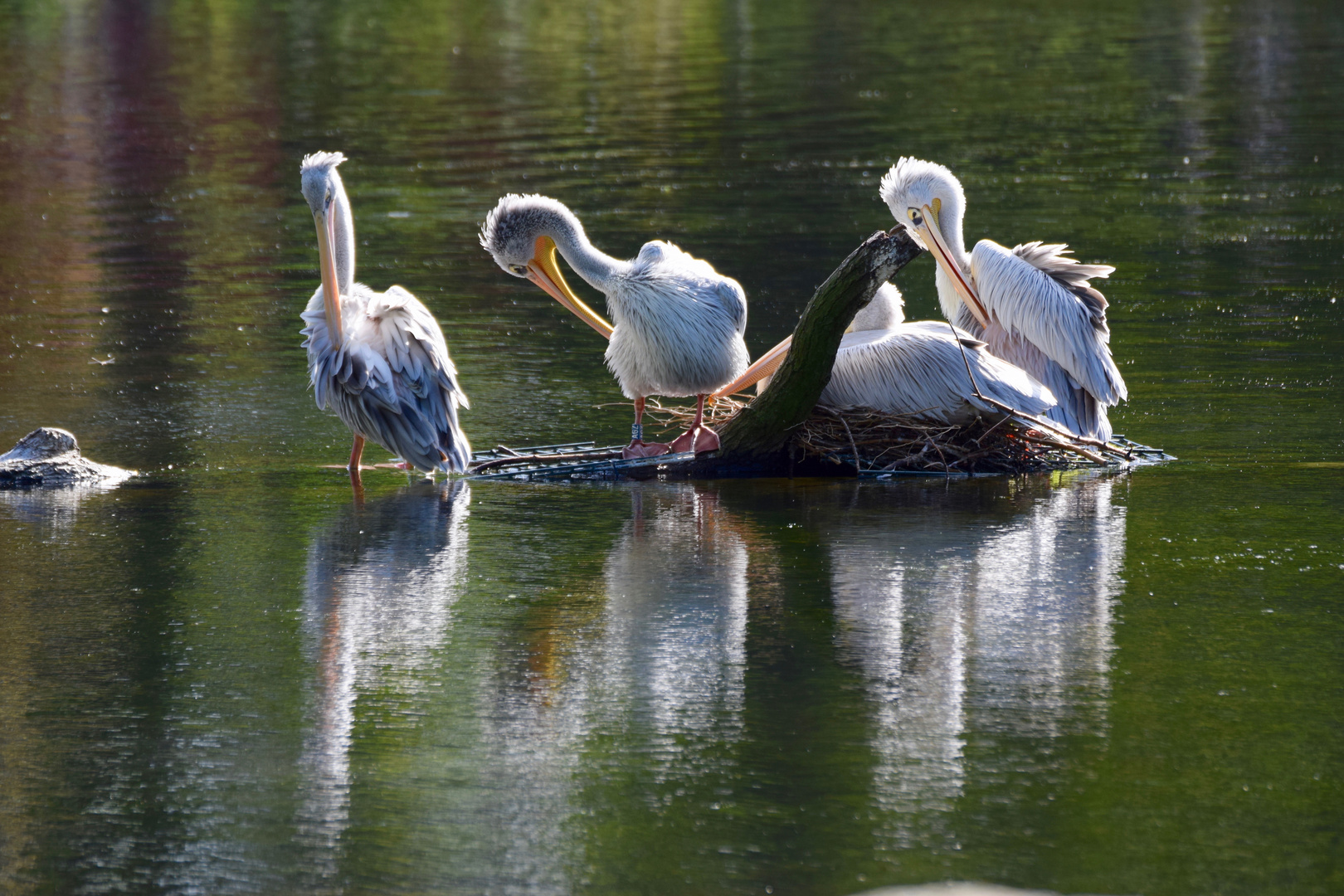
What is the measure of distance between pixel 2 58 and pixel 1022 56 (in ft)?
50.5

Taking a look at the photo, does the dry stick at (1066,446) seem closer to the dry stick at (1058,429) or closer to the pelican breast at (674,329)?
the dry stick at (1058,429)

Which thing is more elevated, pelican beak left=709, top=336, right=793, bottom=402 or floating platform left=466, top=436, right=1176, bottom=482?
pelican beak left=709, top=336, right=793, bottom=402

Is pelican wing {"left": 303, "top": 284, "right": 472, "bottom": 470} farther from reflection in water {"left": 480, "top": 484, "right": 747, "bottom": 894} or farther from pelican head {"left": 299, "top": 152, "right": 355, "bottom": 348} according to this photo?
reflection in water {"left": 480, "top": 484, "right": 747, "bottom": 894}

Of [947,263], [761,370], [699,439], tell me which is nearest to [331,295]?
[699,439]

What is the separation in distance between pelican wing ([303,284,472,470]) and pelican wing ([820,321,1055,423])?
4.57 feet

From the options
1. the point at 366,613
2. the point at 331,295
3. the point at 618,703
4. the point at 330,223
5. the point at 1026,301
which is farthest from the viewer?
the point at 1026,301

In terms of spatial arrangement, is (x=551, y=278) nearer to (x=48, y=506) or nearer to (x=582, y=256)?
(x=582, y=256)

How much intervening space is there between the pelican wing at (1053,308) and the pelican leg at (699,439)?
4.04 ft

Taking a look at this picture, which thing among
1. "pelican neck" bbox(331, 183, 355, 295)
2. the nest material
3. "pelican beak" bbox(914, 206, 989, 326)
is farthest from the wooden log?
"pelican neck" bbox(331, 183, 355, 295)

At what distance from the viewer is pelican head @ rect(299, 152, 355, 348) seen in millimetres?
6055

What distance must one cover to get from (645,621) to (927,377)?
2018mm

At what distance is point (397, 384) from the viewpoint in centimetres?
589

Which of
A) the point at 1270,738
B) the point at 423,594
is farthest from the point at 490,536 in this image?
the point at 1270,738

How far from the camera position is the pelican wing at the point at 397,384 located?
5.85 meters
